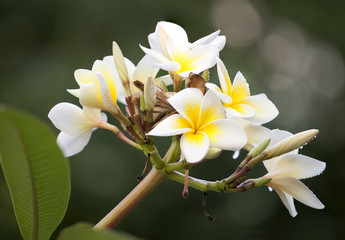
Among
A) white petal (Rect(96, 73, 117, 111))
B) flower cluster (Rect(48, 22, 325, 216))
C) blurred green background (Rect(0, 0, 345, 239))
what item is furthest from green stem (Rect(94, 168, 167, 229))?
blurred green background (Rect(0, 0, 345, 239))

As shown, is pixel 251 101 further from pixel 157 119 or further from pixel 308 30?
pixel 308 30

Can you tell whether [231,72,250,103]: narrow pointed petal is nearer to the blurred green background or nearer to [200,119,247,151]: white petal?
[200,119,247,151]: white petal

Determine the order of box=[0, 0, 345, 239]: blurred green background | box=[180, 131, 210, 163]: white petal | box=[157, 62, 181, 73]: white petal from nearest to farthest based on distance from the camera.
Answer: box=[180, 131, 210, 163]: white petal, box=[157, 62, 181, 73]: white petal, box=[0, 0, 345, 239]: blurred green background

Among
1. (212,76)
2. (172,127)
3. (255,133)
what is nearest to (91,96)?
(172,127)

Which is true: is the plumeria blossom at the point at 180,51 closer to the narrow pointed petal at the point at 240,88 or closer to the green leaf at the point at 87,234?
the narrow pointed petal at the point at 240,88

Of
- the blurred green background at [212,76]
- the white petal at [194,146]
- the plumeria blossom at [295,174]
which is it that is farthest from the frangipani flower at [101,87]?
the blurred green background at [212,76]

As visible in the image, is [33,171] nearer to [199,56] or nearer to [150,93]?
[150,93]
